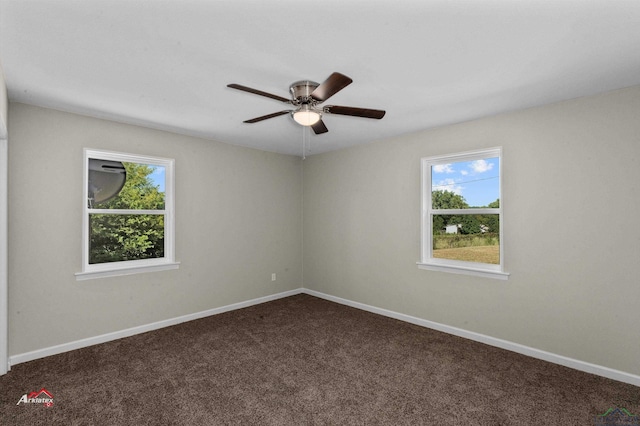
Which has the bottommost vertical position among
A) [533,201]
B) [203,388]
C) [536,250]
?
[203,388]

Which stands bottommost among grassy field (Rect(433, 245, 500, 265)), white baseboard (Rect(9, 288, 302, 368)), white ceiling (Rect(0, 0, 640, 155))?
white baseboard (Rect(9, 288, 302, 368))

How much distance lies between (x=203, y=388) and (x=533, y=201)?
3.46m

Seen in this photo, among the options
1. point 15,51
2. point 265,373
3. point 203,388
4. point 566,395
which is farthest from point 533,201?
point 15,51

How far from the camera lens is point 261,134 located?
13.2 feet

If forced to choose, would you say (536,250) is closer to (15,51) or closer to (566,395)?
(566,395)

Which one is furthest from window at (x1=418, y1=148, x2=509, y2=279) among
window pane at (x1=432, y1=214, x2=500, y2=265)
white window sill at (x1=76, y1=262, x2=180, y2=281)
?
white window sill at (x1=76, y1=262, x2=180, y2=281)

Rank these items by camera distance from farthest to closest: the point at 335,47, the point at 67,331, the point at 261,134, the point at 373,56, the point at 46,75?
the point at 261,134 → the point at 67,331 → the point at 46,75 → the point at 373,56 → the point at 335,47

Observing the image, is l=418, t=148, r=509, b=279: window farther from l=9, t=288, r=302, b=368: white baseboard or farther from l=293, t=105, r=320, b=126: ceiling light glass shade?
l=9, t=288, r=302, b=368: white baseboard

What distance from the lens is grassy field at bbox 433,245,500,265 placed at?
3.45m

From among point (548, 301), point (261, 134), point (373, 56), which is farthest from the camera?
→ point (261, 134)

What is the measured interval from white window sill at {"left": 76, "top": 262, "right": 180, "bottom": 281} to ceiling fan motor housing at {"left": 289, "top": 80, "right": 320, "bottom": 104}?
2732mm

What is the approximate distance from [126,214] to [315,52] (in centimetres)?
302

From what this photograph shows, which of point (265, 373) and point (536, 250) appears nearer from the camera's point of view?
point (265, 373)

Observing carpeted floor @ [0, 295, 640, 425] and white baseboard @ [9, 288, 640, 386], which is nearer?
carpeted floor @ [0, 295, 640, 425]
